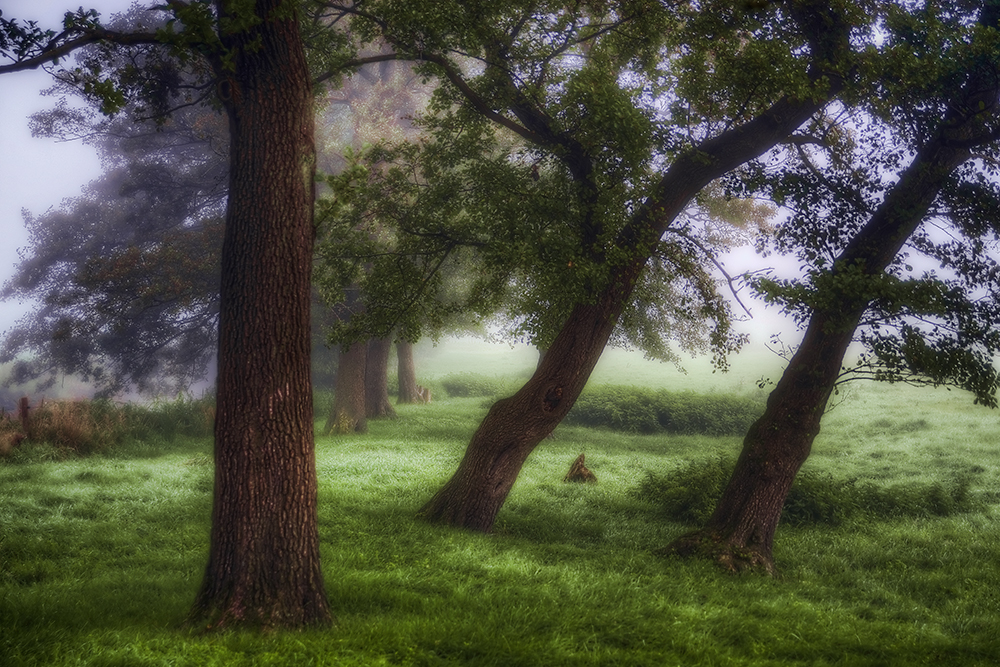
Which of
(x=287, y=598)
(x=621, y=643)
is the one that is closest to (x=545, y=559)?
(x=621, y=643)

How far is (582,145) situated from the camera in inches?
384

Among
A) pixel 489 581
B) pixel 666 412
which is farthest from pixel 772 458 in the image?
pixel 666 412

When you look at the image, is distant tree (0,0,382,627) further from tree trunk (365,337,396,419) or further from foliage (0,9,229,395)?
tree trunk (365,337,396,419)

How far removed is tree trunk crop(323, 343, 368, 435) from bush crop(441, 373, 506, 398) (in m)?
13.0

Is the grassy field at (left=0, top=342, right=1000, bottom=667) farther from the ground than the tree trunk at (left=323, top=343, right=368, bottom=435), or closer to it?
closer to it

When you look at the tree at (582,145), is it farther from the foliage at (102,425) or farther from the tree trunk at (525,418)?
the foliage at (102,425)

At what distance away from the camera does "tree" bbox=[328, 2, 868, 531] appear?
9.12 m

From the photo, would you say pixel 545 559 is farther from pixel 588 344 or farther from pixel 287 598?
pixel 287 598

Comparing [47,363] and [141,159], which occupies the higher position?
[141,159]

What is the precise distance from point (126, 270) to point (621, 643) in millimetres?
18062

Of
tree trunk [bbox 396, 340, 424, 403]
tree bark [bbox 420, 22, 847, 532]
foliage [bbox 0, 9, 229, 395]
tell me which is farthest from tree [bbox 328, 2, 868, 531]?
tree trunk [bbox 396, 340, 424, 403]

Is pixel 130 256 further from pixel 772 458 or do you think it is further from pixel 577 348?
pixel 772 458

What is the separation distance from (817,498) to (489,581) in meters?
7.64

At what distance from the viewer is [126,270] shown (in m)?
19.2
